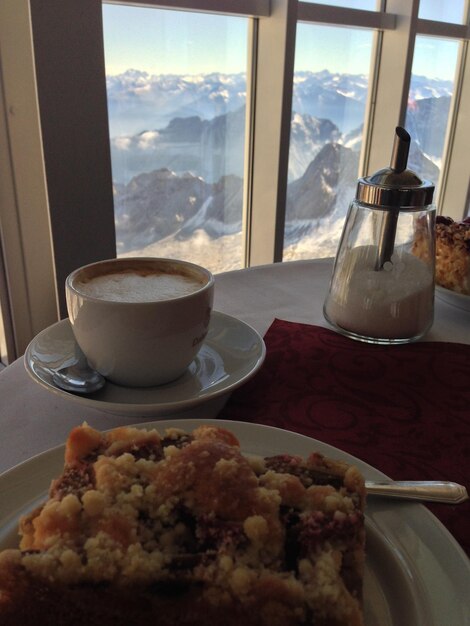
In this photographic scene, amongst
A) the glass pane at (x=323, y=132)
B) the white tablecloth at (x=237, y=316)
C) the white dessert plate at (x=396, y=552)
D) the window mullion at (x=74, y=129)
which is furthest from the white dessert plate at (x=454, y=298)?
the glass pane at (x=323, y=132)

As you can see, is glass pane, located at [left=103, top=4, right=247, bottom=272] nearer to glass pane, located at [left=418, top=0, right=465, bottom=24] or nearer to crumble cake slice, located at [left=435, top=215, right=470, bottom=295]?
glass pane, located at [left=418, top=0, right=465, bottom=24]

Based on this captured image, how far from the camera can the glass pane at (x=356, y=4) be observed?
1.95 metres

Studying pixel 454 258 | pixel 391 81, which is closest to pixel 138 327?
pixel 454 258

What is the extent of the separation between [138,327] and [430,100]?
257cm

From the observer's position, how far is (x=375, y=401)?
543 millimetres

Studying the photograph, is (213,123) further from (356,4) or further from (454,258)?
(454,258)

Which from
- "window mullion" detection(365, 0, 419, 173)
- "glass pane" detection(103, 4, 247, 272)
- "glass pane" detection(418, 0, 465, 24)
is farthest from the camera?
"glass pane" detection(418, 0, 465, 24)

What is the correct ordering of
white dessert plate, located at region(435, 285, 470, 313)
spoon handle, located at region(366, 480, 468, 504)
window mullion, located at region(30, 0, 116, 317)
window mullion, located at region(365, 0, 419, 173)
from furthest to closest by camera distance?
1. window mullion, located at region(365, 0, 419, 173)
2. window mullion, located at region(30, 0, 116, 317)
3. white dessert plate, located at region(435, 285, 470, 313)
4. spoon handle, located at region(366, 480, 468, 504)

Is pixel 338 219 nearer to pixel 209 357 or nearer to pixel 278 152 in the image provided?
pixel 278 152

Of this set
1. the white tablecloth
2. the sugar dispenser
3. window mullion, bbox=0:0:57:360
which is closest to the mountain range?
window mullion, bbox=0:0:57:360

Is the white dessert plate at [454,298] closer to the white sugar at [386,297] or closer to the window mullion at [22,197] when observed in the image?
the white sugar at [386,297]

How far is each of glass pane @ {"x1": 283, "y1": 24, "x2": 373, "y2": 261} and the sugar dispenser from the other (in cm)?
151

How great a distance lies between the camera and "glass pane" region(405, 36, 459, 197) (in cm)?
246

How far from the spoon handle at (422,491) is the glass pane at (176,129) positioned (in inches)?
57.5
